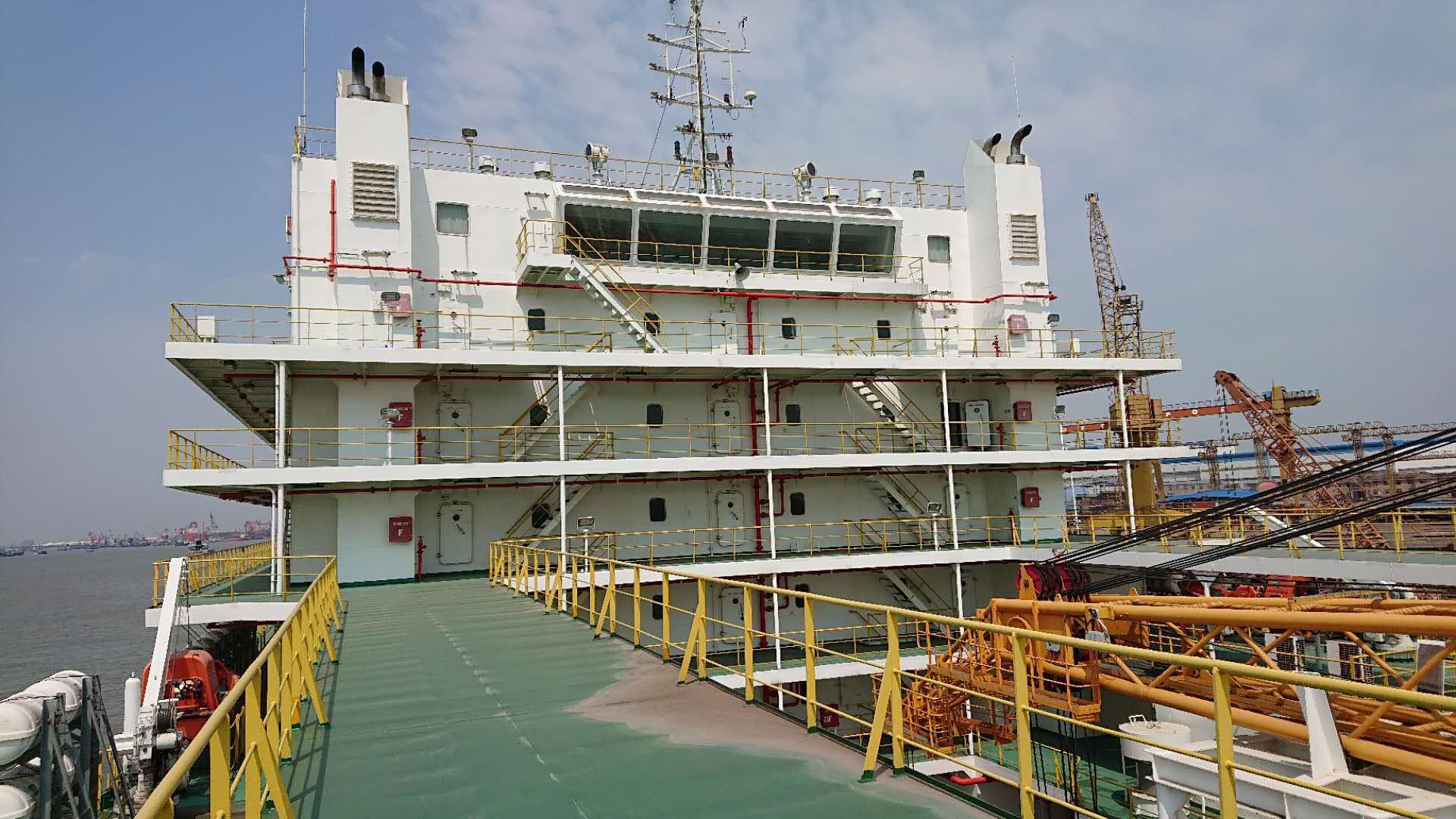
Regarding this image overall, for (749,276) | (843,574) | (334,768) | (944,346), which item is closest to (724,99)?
(749,276)

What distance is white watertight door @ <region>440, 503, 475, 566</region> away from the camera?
22.6 m

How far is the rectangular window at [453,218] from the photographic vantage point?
23.2 m

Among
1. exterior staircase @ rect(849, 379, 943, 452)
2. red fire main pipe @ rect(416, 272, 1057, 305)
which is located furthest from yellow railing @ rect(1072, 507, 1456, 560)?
red fire main pipe @ rect(416, 272, 1057, 305)

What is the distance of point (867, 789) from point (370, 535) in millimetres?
17717

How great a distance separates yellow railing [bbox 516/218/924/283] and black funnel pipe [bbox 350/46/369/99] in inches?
194

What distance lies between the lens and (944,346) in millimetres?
27297

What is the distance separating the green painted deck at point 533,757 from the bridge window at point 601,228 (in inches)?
563

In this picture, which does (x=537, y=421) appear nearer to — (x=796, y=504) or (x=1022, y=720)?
(x=796, y=504)

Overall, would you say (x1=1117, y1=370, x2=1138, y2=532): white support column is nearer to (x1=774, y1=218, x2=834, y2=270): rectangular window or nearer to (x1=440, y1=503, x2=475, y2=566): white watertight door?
(x1=774, y1=218, x2=834, y2=270): rectangular window

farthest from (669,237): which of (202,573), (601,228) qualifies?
(202,573)

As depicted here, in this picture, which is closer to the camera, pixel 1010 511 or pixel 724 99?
pixel 1010 511

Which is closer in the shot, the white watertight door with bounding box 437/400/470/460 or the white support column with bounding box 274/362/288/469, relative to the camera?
the white support column with bounding box 274/362/288/469

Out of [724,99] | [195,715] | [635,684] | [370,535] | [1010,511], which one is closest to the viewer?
[635,684]

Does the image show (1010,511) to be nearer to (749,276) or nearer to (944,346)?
(944,346)
